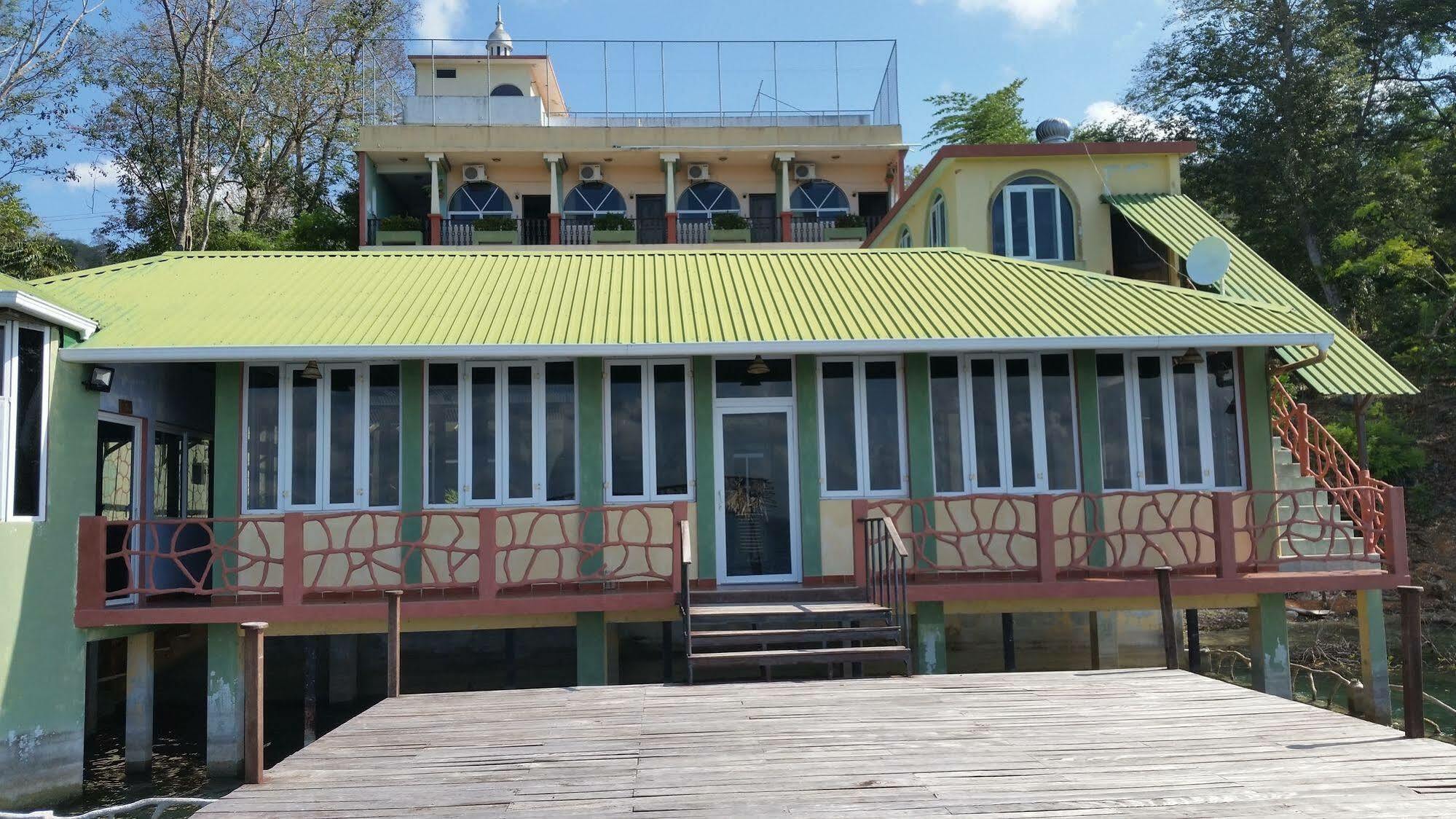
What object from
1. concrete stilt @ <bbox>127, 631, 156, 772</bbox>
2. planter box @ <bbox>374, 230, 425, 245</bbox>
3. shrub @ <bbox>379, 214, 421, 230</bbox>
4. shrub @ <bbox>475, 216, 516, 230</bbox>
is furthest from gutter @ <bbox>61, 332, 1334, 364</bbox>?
shrub @ <bbox>379, 214, 421, 230</bbox>

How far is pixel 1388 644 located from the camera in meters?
19.7

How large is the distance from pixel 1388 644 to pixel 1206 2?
21.3 meters

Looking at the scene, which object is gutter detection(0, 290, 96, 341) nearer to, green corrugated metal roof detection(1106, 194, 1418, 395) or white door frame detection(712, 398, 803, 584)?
white door frame detection(712, 398, 803, 584)

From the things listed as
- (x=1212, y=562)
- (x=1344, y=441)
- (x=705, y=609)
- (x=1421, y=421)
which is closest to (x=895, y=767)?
(x=705, y=609)

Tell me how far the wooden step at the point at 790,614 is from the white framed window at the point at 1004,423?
2790mm

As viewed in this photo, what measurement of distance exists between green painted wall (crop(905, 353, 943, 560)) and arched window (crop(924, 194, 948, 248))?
7.30 meters

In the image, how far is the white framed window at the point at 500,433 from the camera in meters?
12.9

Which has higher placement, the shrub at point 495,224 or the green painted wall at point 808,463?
the shrub at point 495,224

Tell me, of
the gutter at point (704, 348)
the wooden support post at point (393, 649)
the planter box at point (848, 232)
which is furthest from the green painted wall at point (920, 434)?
the planter box at point (848, 232)

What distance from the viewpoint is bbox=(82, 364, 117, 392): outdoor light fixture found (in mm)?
11727

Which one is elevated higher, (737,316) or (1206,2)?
(1206,2)

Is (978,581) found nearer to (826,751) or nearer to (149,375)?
(826,751)

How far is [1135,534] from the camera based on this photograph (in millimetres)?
12531

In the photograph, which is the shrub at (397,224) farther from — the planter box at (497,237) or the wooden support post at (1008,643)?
the wooden support post at (1008,643)
